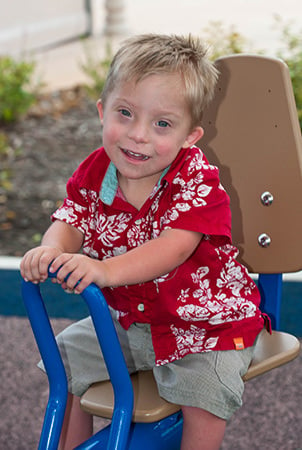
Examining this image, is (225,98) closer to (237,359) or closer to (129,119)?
(129,119)

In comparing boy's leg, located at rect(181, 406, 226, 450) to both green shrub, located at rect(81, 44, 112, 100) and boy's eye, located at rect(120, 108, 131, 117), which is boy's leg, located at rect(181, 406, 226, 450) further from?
green shrub, located at rect(81, 44, 112, 100)

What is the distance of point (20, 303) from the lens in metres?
3.12

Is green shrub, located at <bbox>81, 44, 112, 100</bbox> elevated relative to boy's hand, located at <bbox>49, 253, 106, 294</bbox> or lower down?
lower down

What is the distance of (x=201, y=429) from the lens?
1507mm

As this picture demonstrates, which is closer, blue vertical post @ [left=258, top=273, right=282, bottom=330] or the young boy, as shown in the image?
the young boy

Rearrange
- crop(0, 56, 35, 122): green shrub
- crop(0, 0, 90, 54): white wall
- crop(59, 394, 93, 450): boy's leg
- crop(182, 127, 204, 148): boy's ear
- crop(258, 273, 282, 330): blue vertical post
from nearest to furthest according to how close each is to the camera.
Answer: crop(182, 127, 204, 148): boy's ear, crop(59, 394, 93, 450): boy's leg, crop(258, 273, 282, 330): blue vertical post, crop(0, 56, 35, 122): green shrub, crop(0, 0, 90, 54): white wall

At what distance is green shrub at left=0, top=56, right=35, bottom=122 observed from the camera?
A: 402 centimetres

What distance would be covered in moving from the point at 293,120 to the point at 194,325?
49 cm

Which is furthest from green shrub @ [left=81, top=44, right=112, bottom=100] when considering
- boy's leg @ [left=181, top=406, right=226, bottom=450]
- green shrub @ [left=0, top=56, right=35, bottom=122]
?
boy's leg @ [left=181, top=406, right=226, bottom=450]

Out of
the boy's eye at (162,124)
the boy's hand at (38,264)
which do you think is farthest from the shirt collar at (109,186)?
the boy's hand at (38,264)

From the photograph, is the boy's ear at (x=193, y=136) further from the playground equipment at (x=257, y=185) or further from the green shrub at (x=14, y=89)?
the green shrub at (x=14, y=89)

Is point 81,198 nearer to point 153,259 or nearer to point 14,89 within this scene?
point 153,259

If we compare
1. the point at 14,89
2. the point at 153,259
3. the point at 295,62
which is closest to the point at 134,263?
the point at 153,259

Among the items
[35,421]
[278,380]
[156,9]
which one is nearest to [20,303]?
[35,421]
